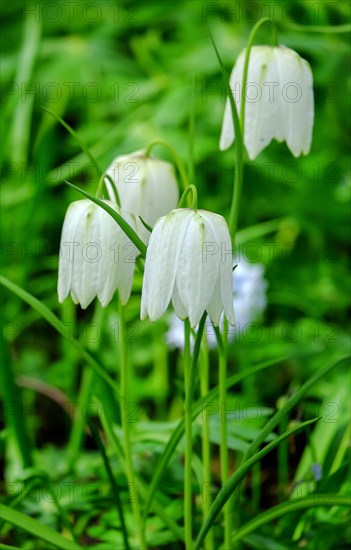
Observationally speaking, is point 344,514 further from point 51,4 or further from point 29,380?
point 51,4

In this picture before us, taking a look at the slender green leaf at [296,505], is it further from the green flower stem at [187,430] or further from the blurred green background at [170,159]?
the blurred green background at [170,159]

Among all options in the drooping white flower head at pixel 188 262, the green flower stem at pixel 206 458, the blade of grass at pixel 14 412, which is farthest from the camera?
the blade of grass at pixel 14 412

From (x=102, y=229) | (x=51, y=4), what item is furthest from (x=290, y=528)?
(x=51, y=4)

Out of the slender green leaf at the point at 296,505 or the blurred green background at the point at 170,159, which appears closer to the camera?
the slender green leaf at the point at 296,505

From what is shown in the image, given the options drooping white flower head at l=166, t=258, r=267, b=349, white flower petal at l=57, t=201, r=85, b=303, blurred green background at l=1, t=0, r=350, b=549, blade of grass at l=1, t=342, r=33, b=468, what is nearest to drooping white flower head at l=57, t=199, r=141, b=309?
white flower petal at l=57, t=201, r=85, b=303

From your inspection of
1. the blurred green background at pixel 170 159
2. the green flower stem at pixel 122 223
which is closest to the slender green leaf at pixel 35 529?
the green flower stem at pixel 122 223

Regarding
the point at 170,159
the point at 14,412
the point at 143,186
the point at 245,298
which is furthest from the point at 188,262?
the point at 170,159

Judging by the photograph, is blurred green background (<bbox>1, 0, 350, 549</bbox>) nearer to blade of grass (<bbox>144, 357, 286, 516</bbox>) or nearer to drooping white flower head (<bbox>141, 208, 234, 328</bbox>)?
blade of grass (<bbox>144, 357, 286, 516</bbox>)
